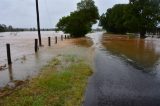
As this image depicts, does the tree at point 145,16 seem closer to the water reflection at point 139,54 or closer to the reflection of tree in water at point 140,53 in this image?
the water reflection at point 139,54

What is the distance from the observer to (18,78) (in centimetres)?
1223

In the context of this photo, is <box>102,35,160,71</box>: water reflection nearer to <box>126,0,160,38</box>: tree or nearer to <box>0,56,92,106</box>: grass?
<box>0,56,92,106</box>: grass

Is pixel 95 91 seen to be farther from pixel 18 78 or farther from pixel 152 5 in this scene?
pixel 152 5

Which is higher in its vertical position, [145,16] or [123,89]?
[145,16]

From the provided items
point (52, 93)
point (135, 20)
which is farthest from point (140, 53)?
point (135, 20)

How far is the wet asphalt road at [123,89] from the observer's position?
309 inches

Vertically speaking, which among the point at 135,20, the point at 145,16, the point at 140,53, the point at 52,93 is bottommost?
the point at 140,53

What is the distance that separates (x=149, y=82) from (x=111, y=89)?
1.84m

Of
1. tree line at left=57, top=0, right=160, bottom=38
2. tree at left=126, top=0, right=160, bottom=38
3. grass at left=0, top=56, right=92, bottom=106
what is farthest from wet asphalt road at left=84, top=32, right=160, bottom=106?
tree line at left=57, top=0, right=160, bottom=38

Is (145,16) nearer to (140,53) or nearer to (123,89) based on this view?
(140,53)

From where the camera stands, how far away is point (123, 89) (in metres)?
9.38

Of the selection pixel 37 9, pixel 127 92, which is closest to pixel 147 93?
pixel 127 92

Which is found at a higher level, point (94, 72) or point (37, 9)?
point (37, 9)

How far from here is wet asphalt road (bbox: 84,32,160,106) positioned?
7855 millimetres
